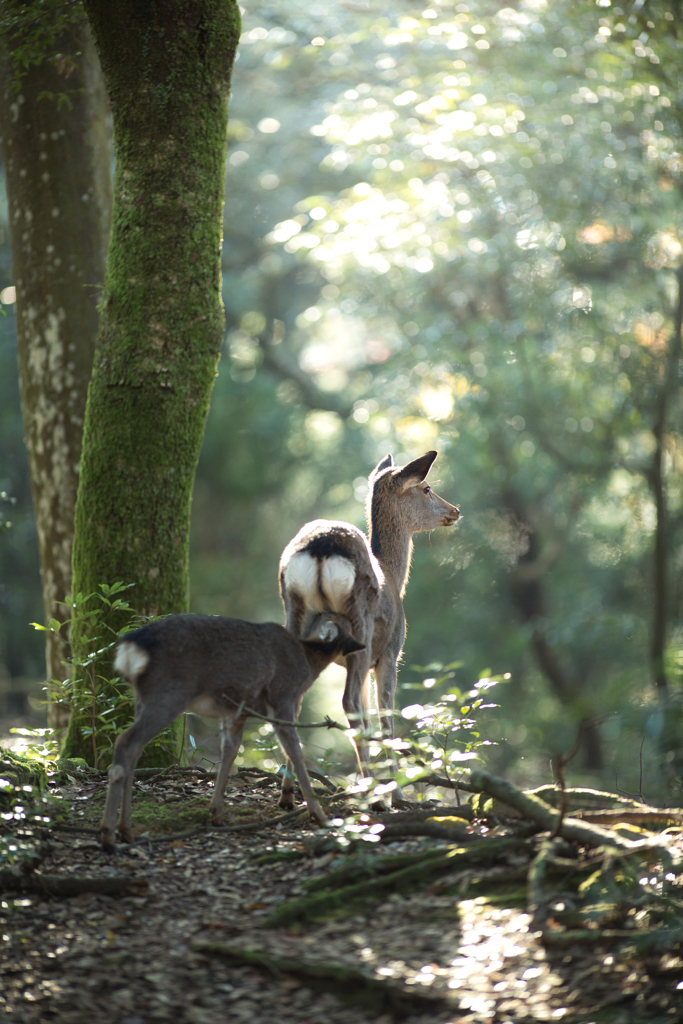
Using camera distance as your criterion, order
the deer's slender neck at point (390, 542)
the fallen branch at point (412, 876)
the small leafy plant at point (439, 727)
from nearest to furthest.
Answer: the fallen branch at point (412, 876) → the small leafy plant at point (439, 727) → the deer's slender neck at point (390, 542)

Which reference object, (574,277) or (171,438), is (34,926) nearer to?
(171,438)

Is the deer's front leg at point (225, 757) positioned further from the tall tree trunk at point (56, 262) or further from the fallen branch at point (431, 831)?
the tall tree trunk at point (56, 262)

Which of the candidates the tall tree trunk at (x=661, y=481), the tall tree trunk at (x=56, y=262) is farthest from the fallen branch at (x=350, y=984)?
the tall tree trunk at (x=661, y=481)

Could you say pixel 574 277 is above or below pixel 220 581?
above

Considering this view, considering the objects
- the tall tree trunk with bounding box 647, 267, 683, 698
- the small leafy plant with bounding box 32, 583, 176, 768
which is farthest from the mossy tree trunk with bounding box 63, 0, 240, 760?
the tall tree trunk with bounding box 647, 267, 683, 698

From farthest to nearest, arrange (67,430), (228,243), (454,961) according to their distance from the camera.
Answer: (228,243)
(67,430)
(454,961)

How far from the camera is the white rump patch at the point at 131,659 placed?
3.73 m

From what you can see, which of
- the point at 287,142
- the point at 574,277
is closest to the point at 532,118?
the point at 574,277

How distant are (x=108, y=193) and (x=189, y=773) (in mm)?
4364

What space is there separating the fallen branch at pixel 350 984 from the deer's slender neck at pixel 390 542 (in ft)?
9.76

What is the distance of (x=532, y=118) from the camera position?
12.9m

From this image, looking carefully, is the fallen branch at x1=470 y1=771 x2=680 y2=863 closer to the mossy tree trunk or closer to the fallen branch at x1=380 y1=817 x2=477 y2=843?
the fallen branch at x1=380 y1=817 x2=477 y2=843

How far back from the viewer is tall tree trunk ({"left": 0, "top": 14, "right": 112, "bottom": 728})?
22.0 ft

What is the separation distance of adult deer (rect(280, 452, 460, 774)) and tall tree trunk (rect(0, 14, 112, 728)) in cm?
235
